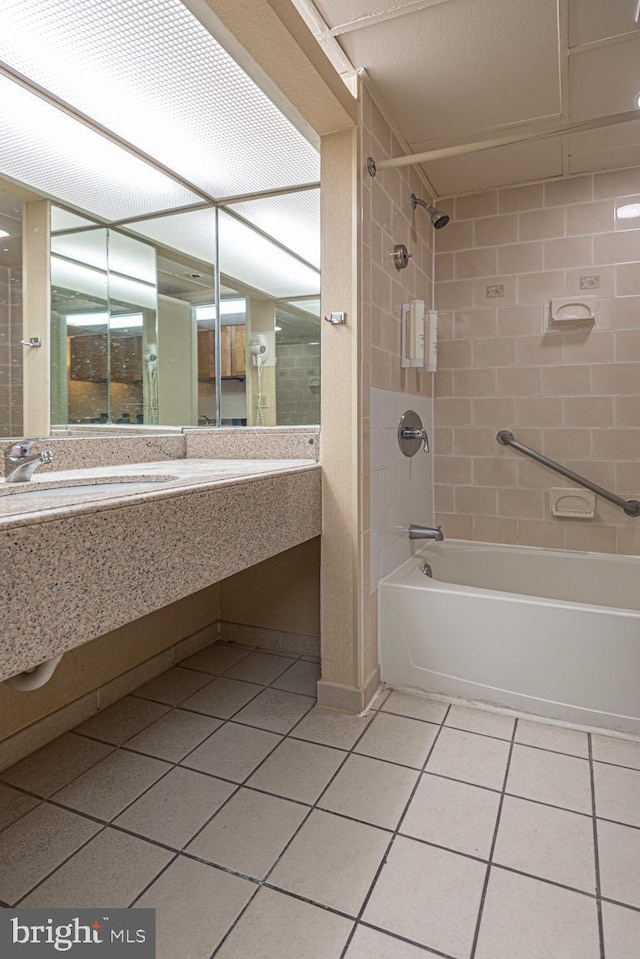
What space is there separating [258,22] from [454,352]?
5.65 ft

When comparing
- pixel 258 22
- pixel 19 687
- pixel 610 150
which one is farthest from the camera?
pixel 610 150

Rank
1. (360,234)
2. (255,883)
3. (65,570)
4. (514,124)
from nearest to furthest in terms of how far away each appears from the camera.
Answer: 1. (65,570)
2. (255,883)
3. (360,234)
4. (514,124)

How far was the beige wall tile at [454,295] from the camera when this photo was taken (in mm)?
2727

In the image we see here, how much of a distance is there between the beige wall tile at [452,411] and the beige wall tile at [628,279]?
0.80 m

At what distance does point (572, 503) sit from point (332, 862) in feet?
6.27

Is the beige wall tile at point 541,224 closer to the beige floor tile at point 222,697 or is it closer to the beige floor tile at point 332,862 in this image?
the beige floor tile at point 222,697

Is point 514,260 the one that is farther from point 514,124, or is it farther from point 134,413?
point 134,413

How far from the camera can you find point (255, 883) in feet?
3.95

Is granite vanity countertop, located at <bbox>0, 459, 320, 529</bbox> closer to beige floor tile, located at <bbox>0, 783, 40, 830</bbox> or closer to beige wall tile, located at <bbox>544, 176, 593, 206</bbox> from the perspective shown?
beige floor tile, located at <bbox>0, 783, 40, 830</bbox>

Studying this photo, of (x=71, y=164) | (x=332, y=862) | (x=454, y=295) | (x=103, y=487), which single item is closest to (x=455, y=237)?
(x=454, y=295)

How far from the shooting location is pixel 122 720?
6.18ft

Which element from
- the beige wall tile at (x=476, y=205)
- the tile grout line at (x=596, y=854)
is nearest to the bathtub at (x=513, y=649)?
the tile grout line at (x=596, y=854)

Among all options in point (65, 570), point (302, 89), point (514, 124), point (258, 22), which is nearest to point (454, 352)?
point (514, 124)

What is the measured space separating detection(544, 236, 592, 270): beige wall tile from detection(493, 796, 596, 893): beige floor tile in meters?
2.19
